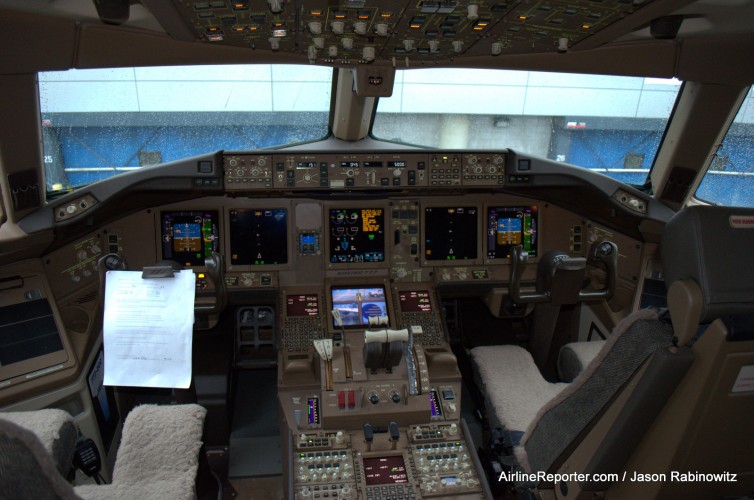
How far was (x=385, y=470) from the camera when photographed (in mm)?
2574

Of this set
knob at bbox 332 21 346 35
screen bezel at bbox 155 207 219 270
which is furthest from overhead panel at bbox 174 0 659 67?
screen bezel at bbox 155 207 219 270

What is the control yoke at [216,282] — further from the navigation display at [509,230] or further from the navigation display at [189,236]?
the navigation display at [509,230]

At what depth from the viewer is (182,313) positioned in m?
2.16

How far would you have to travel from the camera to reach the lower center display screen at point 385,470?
8.28 ft

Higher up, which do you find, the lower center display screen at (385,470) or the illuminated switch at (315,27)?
the illuminated switch at (315,27)

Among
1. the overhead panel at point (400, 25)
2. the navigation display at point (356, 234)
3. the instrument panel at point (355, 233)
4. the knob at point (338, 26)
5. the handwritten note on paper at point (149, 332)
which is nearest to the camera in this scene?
the overhead panel at point (400, 25)

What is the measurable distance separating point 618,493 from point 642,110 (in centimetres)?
283

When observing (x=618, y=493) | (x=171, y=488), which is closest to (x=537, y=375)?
(x=618, y=493)

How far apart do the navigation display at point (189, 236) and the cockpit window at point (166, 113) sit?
39 cm

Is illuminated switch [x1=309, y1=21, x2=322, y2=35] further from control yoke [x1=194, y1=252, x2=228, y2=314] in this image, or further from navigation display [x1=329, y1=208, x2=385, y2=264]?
navigation display [x1=329, y1=208, x2=385, y2=264]

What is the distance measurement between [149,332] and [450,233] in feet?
7.02

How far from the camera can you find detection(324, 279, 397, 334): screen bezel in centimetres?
341

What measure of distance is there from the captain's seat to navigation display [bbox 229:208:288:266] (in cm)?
224

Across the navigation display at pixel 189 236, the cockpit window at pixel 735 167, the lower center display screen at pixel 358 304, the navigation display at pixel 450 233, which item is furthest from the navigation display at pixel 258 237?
the cockpit window at pixel 735 167
